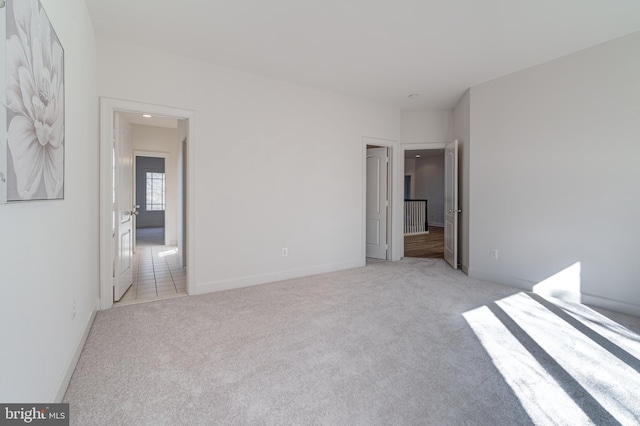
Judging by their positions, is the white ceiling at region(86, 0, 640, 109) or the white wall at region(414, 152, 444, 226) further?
the white wall at region(414, 152, 444, 226)

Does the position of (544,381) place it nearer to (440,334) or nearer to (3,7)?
(440,334)

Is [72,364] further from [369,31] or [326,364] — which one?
[369,31]

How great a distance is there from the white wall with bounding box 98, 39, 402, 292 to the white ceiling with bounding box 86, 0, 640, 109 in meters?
0.29

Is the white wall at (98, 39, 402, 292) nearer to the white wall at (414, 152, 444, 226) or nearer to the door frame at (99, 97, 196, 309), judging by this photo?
the door frame at (99, 97, 196, 309)

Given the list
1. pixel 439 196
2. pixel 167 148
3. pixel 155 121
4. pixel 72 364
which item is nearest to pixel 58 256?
pixel 72 364

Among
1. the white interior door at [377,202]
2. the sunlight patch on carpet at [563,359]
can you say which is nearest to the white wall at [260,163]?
the white interior door at [377,202]

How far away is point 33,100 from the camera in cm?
132

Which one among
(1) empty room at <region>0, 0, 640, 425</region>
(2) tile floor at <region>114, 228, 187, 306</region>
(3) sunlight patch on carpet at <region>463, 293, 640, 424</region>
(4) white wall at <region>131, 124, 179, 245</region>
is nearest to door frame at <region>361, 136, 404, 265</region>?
(1) empty room at <region>0, 0, 640, 425</region>

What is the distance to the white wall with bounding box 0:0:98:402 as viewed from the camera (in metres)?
1.18

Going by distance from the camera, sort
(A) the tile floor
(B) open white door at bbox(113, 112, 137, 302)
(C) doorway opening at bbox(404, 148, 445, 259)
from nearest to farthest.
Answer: (B) open white door at bbox(113, 112, 137, 302) < (A) the tile floor < (C) doorway opening at bbox(404, 148, 445, 259)

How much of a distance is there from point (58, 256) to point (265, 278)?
2644 mm

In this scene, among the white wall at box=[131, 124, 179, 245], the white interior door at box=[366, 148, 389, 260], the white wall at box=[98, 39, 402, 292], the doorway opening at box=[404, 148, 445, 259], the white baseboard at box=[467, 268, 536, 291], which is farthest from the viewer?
the doorway opening at box=[404, 148, 445, 259]

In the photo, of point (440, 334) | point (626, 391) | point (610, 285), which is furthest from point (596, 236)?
Result: point (440, 334)

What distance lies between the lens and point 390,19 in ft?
→ 9.30
